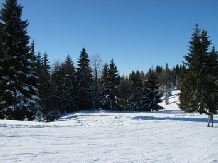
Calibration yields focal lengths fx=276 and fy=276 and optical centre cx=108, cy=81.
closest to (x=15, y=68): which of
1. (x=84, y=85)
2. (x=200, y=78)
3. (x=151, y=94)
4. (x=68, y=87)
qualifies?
(x=200, y=78)

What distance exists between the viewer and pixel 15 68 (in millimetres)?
27625

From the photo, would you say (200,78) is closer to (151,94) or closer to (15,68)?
(15,68)

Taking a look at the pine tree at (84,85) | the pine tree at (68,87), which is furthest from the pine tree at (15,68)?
the pine tree at (84,85)

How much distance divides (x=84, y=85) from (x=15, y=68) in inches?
1175

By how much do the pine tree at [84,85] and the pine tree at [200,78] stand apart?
88.3 ft

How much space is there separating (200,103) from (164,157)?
1968 centimetres

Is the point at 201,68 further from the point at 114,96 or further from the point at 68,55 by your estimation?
the point at 68,55

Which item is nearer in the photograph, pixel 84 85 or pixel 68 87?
pixel 68 87

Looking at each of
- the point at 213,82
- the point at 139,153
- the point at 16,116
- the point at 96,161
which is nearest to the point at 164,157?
the point at 139,153

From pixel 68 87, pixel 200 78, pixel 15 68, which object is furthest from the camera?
pixel 68 87

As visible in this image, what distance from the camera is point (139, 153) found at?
12.8m

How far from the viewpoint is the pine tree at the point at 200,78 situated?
98.3ft

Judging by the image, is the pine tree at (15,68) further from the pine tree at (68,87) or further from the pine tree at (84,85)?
the pine tree at (84,85)

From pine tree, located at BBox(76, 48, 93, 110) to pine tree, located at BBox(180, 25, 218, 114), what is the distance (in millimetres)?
26916
